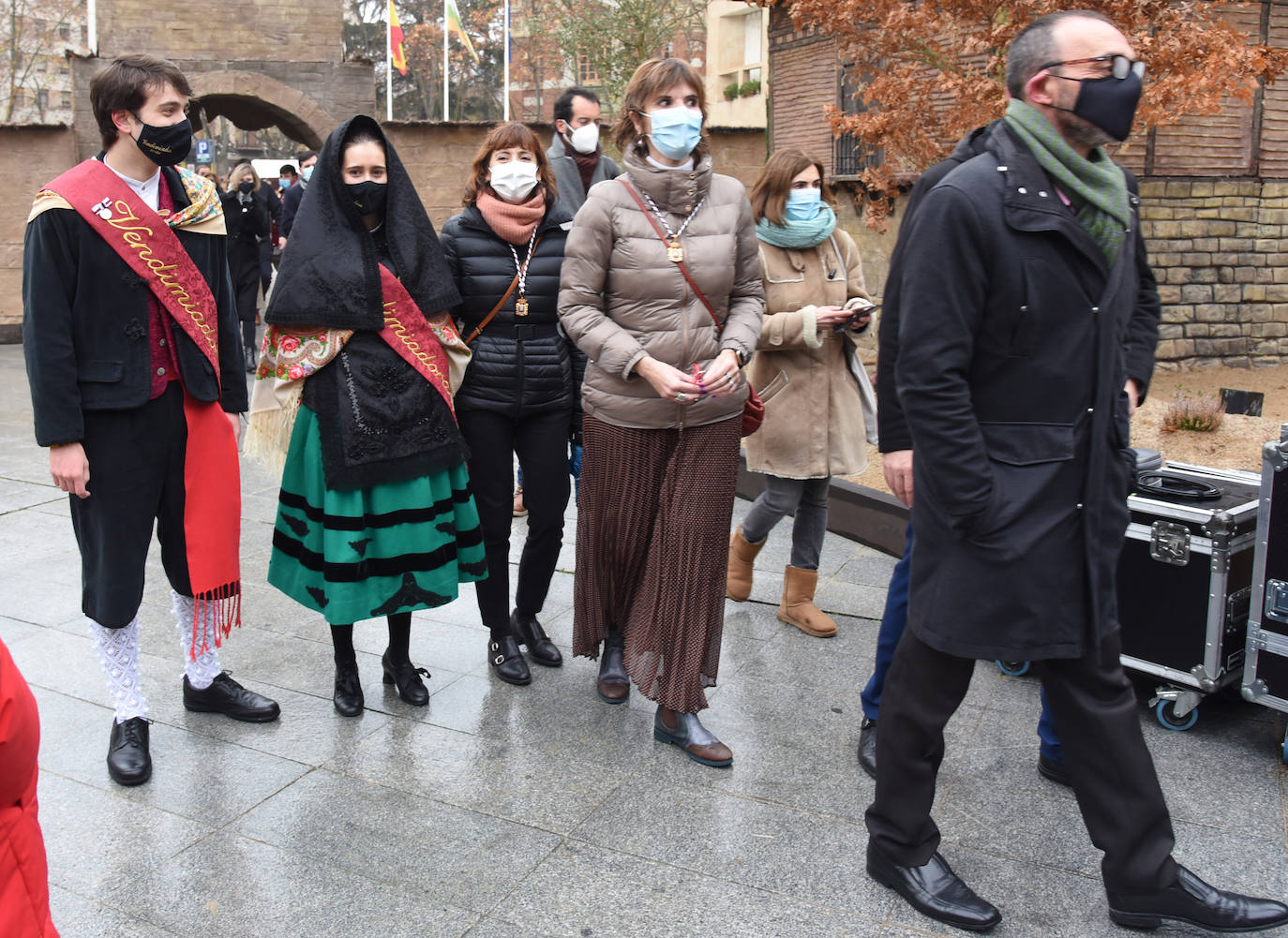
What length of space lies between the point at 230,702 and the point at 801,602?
2317mm

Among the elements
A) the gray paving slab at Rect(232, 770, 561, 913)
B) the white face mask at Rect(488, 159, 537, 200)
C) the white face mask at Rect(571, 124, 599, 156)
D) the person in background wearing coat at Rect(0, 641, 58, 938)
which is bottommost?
the gray paving slab at Rect(232, 770, 561, 913)

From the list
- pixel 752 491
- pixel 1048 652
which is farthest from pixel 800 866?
pixel 752 491

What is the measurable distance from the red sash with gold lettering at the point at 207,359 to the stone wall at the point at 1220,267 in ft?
32.3

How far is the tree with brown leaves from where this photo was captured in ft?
21.7

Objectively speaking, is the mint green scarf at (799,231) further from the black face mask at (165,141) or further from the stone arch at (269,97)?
the stone arch at (269,97)

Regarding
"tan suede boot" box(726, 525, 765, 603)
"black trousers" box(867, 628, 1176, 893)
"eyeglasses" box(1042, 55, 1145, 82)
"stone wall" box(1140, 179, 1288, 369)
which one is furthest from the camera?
"stone wall" box(1140, 179, 1288, 369)

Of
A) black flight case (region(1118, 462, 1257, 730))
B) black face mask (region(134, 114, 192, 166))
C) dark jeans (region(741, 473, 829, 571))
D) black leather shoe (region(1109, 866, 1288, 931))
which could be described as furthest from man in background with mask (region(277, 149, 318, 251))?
black leather shoe (region(1109, 866, 1288, 931))

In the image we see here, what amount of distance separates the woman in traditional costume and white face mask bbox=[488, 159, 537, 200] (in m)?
0.36

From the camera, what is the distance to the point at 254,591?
5.57m

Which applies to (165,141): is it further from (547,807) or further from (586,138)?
(586,138)

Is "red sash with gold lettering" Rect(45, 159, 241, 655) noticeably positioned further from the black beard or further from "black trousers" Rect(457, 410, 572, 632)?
the black beard

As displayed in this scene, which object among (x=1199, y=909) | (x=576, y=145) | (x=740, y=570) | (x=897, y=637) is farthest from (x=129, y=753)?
(x=576, y=145)

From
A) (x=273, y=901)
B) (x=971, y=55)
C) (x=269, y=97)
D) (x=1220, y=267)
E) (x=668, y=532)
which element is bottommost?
(x=273, y=901)

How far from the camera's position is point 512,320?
4.32 metres
